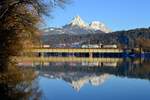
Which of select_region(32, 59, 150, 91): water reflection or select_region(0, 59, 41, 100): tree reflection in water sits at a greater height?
select_region(0, 59, 41, 100): tree reflection in water

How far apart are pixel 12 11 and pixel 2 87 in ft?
30.6

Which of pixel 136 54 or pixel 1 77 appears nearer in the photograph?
pixel 1 77

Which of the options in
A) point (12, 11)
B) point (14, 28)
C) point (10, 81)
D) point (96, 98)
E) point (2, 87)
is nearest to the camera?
point (96, 98)

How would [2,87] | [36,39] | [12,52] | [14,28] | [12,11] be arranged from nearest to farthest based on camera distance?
[2,87]
[12,11]
[14,28]
[12,52]
[36,39]

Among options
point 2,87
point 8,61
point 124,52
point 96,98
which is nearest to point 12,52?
point 8,61

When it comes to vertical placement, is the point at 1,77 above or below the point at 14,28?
below

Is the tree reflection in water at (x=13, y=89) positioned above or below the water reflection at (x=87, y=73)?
above

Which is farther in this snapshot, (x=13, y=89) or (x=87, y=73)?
(x=87, y=73)

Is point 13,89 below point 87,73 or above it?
above

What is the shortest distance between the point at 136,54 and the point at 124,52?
16.8 ft

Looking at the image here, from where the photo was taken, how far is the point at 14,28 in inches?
1609

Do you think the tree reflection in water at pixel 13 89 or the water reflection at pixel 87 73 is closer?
the tree reflection in water at pixel 13 89

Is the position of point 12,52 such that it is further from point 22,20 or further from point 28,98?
point 28,98

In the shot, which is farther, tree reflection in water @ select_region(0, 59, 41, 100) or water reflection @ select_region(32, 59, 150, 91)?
water reflection @ select_region(32, 59, 150, 91)
